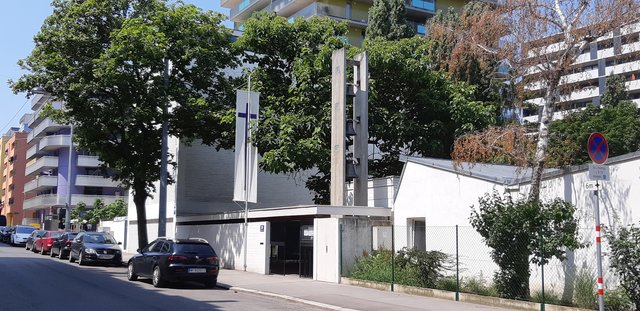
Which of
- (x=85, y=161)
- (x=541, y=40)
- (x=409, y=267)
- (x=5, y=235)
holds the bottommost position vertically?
(x=409, y=267)

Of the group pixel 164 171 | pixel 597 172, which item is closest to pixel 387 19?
pixel 164 171

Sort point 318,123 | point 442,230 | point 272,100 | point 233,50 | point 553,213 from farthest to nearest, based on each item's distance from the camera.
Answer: point 233,50, point 272,100, point 318,123, point 442,230, point 553,213

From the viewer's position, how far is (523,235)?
14.0 meters

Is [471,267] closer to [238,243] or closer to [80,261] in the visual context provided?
[238,243]

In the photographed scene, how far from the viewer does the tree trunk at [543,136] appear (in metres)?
14.4

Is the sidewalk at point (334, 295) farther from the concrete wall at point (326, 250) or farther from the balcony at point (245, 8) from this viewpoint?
the balcony at point (245, 8)

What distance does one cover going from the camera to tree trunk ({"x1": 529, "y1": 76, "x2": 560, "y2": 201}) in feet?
47.2

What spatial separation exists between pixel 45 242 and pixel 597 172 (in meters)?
34.2

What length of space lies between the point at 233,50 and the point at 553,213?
20530 mm

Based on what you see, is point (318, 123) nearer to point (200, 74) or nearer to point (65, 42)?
point (200, 74)

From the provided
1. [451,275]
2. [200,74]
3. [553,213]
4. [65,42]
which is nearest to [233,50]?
[200,74]

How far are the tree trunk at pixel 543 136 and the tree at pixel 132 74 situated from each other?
16.8 metres

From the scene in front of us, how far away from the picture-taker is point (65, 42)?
28.1 meters

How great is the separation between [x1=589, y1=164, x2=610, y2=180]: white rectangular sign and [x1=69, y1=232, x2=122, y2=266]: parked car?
22.0 metres
